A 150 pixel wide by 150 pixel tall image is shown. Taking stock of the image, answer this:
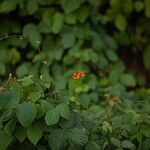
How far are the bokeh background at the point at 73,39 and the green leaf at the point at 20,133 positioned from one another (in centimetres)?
205

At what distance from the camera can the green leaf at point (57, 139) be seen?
2064 mm

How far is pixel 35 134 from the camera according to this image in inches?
81.0

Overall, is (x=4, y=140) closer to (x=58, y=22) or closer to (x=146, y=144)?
(x=146, y=144)

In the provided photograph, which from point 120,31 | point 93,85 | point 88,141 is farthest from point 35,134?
Result: point 120,31

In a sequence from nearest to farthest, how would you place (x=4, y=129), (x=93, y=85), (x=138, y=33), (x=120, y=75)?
(x=4, y=129)
(x=93, y=85)
(x=120, y=75)
(x=138, y=33)

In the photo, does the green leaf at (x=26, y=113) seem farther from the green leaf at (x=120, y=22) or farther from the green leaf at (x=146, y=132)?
the green leaf at (x=120, y=22)

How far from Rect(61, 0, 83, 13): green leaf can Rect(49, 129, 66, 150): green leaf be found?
2306 mm

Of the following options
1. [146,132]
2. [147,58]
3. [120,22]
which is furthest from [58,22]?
[146,132]

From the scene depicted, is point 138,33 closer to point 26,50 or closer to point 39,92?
point 26,50

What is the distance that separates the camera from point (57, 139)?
2064mm

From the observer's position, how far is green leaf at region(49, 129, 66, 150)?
206cm

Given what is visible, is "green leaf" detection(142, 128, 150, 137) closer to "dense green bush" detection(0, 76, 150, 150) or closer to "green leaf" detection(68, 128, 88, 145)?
"dense green bush" detection(0, 76, 150, 150)

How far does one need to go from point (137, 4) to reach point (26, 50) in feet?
3.40

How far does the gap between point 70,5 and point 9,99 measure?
2326 mm
